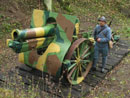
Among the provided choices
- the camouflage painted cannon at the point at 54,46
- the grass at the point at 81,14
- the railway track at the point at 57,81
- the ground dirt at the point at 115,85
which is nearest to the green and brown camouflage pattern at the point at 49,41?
the camouflage painted cannon at the point at 54,46

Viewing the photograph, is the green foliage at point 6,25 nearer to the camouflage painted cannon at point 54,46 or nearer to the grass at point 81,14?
the grass at point 81,14

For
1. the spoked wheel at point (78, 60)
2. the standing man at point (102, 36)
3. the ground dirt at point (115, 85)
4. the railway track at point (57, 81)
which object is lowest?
the ground dirt at point (115, 85)

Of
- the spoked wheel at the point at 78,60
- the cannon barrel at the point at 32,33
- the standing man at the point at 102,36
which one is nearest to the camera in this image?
the cannon barrel at the point at 32,33

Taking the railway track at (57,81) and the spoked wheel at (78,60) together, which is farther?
the spoked wheel at (78,60)

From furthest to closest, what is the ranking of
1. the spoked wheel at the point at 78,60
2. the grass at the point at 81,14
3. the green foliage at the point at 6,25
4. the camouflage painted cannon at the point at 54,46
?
the green foliage at the point at 6,25 → the grass at the point at 81,14 → the spoked wheel at the point at 78,60 → the camouflage painted cannon at the point at 54,46

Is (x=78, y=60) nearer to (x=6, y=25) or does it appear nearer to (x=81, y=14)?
(x=6, y=25)

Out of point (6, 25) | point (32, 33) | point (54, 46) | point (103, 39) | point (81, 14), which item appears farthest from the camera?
point (81, 14)

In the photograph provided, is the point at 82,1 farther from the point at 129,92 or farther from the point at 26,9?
the point at 129,92

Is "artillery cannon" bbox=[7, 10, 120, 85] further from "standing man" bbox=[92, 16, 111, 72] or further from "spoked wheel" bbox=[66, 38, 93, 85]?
"standing man" bbox=[92, 16, 111, 72]

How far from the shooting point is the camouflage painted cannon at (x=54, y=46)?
4.14m

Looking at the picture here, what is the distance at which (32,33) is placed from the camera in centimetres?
406

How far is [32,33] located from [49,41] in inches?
27.7

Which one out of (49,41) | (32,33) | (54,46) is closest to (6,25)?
(49,41)

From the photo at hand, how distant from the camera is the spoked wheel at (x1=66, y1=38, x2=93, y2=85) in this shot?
464 centimetres
